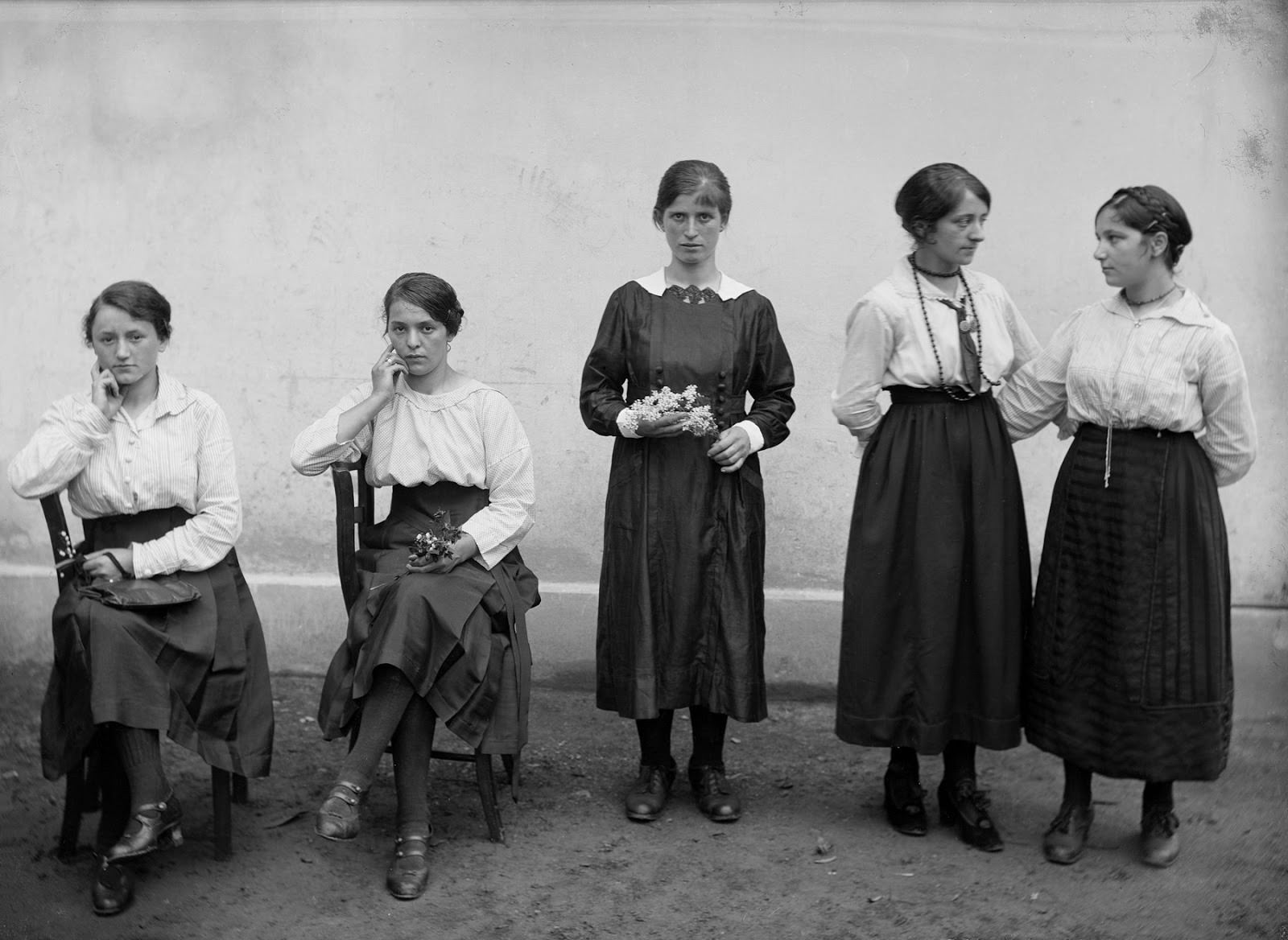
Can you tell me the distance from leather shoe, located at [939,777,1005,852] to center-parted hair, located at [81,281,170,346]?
2978 millimetres

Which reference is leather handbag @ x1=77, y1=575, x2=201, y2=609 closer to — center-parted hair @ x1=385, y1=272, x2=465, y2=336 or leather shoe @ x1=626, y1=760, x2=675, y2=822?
center-parted hair @ x1=385, y1=272, x2=465, y2=336

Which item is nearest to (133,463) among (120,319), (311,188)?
(120,319)

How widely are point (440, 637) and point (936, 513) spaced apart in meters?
1.61

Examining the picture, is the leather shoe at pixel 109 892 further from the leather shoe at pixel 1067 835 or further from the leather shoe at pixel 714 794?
the leather shoe at pixel 1067 835

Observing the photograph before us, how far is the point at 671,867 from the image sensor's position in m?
4.26

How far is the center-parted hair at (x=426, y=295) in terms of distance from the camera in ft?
14.1

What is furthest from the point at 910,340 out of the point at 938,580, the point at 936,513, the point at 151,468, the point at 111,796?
the point at 111,796

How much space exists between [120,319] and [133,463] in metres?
0.44

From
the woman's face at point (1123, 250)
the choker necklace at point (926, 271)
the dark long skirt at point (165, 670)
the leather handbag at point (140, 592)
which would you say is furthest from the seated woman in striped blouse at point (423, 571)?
the woman's face at point (1123, 250)

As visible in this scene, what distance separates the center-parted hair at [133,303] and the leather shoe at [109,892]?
5.22 feet

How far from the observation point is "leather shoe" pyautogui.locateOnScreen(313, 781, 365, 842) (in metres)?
3.86

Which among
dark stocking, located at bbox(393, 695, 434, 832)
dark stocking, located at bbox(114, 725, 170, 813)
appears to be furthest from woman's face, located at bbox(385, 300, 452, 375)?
dark stocking, located at bbox(114, 725, 170, 813)

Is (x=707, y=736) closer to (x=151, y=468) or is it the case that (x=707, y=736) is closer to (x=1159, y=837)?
(x=1159, y=837)

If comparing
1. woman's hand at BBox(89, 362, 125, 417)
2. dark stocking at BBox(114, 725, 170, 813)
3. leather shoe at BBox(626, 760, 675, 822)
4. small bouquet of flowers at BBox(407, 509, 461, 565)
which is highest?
woman's hand at BBox(89, 362, 125, 417)
